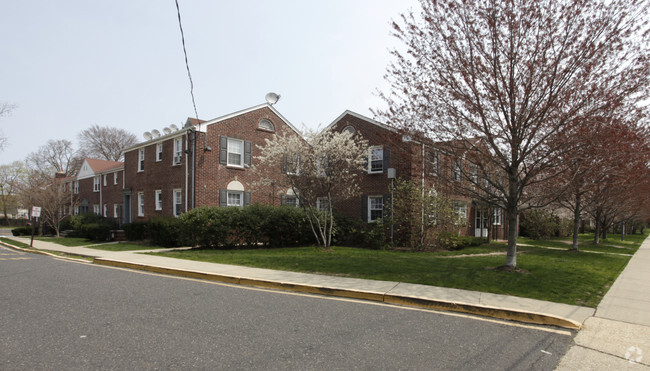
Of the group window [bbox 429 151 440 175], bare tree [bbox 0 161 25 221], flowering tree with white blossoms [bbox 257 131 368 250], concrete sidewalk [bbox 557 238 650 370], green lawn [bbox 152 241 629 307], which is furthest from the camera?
bare tree [bbox 0 161 25 221]

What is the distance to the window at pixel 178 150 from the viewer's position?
66.4 feet

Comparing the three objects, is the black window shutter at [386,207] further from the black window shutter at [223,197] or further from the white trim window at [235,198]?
the black window shutter at [223,197]

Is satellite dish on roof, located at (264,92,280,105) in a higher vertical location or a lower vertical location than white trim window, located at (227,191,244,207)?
higher

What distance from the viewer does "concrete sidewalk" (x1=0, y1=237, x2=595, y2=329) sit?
19.1 ft

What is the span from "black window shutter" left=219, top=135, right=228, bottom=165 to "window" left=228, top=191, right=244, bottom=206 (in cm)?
172

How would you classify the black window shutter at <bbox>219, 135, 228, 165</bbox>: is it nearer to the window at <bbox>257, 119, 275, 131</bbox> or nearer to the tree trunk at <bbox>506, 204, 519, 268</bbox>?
the window at <bbox>257, 119, 275, 131</bbox>

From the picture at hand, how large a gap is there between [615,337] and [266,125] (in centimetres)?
1981

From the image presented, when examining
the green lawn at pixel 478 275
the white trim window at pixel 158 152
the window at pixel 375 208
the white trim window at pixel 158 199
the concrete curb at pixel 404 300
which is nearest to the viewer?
the concrete curb at pixel 404 300

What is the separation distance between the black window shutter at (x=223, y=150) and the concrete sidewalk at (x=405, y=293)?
10524 millimetres

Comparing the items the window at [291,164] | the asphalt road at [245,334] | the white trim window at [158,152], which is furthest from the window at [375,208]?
the white trim window at [158,152]

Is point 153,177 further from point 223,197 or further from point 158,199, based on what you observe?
point 223,197

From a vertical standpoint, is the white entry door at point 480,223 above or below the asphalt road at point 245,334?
above

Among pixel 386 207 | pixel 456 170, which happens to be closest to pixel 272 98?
pixel 386 207

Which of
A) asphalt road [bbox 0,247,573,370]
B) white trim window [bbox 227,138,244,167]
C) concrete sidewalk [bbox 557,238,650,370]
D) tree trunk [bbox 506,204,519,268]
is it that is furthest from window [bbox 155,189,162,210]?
concrete sidewalk [bbox 557,238,650,370]
